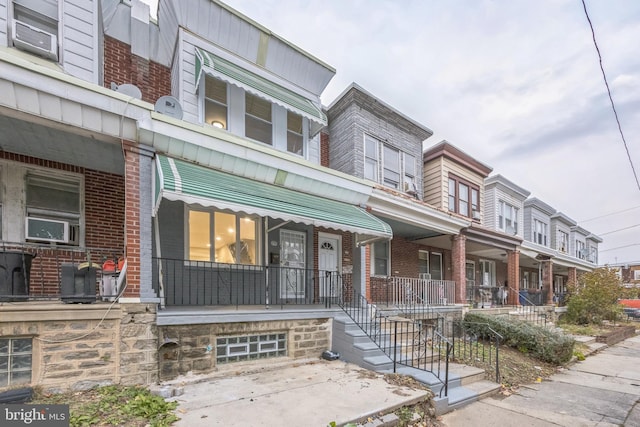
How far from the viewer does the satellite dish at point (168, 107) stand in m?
6.14


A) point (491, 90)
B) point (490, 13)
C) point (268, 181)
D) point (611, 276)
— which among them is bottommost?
point (611, 276)

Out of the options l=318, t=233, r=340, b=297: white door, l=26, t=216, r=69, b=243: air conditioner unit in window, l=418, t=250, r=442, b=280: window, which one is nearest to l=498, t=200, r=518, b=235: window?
l=418, t=250, r=442, b=280: window

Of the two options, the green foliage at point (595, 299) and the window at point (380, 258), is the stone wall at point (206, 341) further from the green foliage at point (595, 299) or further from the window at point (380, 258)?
the green foliage at point (595, 299)

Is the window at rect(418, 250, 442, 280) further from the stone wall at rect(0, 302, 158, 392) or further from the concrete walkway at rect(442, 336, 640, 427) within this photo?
the stone wall at rect(0, 302, 158, 392)

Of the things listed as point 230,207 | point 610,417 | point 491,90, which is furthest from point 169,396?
point 491,90

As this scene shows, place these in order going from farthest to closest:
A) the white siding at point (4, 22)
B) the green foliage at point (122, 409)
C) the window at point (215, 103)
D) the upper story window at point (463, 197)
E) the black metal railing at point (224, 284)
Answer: the upper story window at point (463, 197), the window at point (215, 103), the black metal railing at point (224, 284), the white siding at point (4, 22), the green foliage at point (122, 409)

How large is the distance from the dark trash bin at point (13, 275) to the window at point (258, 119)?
525 centimetres

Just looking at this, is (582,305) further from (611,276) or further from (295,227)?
(295,227)

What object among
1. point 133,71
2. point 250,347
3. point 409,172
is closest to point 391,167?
point 409,172

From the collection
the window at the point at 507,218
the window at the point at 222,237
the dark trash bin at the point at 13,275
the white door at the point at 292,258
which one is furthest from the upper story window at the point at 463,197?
the dark trash bin at the point at 13,275

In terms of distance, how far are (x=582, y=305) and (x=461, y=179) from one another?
8.56 metres

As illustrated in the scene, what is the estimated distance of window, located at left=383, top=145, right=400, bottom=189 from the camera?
12.0 m

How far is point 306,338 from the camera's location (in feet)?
22.6

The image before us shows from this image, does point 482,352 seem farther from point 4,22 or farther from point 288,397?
point 4,22
